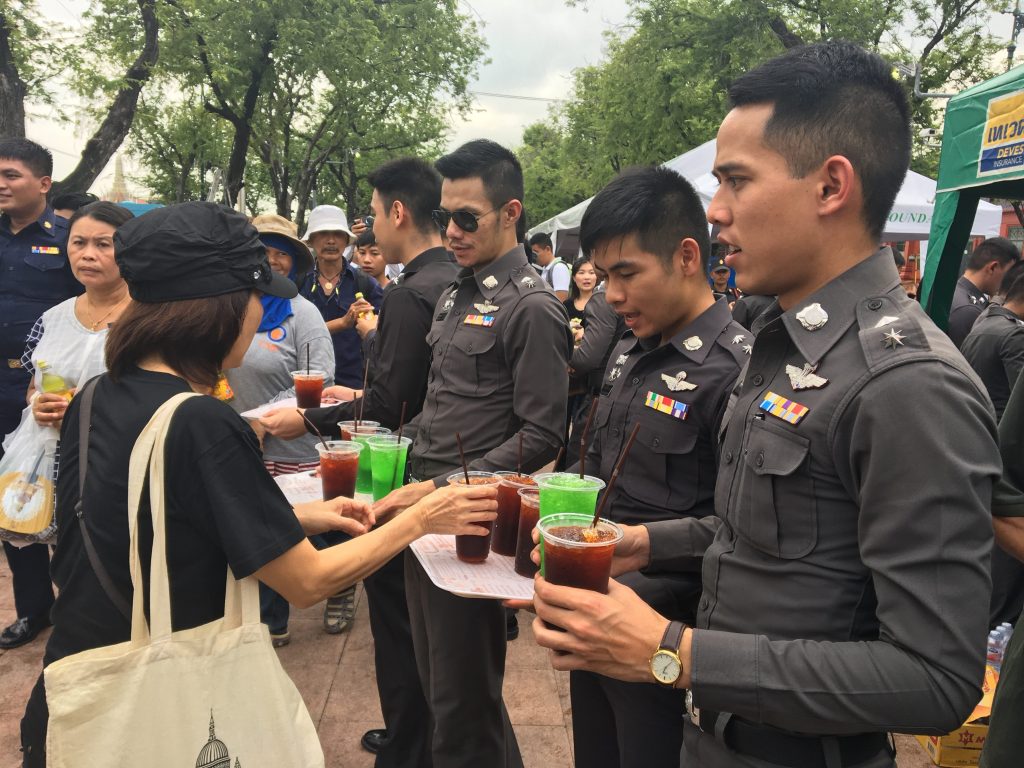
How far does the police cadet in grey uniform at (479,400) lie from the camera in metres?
2.57

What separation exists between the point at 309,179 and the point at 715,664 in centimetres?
2545

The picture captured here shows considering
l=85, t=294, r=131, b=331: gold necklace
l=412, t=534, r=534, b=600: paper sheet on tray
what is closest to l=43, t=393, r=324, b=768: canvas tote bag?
l=412, t=534, r=534, b=600: paper sheet on tray

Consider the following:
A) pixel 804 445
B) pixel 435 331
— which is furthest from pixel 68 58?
pixel 804 445

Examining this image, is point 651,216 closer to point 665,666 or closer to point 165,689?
point 665,666

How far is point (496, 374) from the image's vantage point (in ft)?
9.28

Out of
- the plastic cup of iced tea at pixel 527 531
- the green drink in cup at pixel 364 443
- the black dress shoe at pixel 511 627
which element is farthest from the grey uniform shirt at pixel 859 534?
the black dress shoe at pixel 511 627

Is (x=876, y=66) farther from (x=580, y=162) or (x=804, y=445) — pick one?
(x=580, y=162)

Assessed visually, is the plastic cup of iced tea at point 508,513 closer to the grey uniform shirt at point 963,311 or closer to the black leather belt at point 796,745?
the black leather belt at point 796,745

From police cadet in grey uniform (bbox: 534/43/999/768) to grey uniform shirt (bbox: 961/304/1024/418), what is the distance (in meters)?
3.72

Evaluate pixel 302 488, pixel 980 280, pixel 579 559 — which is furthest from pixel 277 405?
pixel 980 280

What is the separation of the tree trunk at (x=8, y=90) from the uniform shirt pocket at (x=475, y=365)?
37.4 ft

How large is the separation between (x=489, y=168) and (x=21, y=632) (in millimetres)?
3797

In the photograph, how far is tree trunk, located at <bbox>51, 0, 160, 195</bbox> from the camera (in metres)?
12.5

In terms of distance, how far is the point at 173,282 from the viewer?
180 cm
